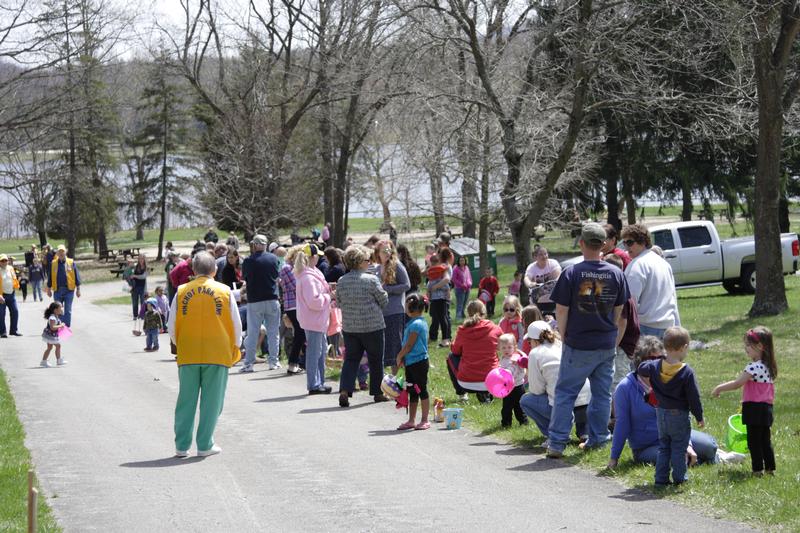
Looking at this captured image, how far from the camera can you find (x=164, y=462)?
30.8ft

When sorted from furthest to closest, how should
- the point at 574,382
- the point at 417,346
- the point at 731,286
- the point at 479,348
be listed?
the point at 731,286 → the point at 479,348 → the point at 417,346 → the point at 574,382

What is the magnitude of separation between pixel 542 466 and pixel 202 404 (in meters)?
3.03

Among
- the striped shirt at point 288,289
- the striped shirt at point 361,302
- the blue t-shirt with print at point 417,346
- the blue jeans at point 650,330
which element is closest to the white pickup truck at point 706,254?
the striped shirt at point 288,289

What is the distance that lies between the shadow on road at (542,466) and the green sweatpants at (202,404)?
2704 millimetres

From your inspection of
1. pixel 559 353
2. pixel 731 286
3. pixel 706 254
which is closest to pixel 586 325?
pixel 559 353

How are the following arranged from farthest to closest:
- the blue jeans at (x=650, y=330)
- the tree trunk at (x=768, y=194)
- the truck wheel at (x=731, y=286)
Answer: the truck wheel at (x=731, y=286)
the tree trunk at (x=768, y=194)
the blue jeans at (x=650, y=330)

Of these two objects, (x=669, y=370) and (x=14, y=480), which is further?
(x=14, y=480)

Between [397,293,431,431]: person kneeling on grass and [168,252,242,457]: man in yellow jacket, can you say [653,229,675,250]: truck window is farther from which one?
[168,252,242,457]: man in yellow jacket

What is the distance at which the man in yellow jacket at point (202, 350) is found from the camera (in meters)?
9.50

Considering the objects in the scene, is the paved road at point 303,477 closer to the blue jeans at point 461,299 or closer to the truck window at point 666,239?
the blue jeans at point 461,299

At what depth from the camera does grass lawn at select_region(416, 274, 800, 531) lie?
7145 millimetres

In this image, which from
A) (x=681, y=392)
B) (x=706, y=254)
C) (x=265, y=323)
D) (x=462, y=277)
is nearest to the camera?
(x=681, y=392)

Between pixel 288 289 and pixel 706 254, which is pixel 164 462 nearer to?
pixel 288 289

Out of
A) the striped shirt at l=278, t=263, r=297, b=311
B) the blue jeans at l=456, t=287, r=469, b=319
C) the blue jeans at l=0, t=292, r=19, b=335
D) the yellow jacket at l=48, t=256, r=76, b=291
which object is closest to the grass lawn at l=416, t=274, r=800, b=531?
the striped shirt at l=278, t=263, r=297, b=311
